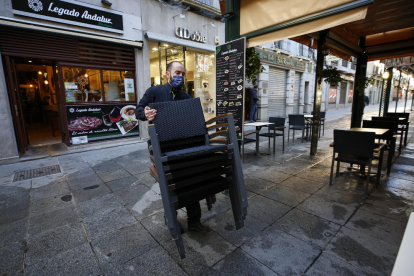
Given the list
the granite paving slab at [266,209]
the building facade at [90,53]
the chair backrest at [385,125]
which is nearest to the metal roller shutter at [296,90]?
the building facade at [90,53]

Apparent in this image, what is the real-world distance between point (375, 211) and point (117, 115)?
300 inches

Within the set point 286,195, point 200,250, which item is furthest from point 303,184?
point 200,250

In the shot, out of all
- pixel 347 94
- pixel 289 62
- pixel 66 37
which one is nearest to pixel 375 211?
pixel 66 37

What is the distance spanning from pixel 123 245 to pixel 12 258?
1145mm

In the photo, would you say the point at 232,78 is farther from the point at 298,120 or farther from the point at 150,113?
the point at 298,120

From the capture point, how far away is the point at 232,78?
421cm

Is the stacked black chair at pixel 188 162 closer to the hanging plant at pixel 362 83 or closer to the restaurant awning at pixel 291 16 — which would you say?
the restaurant awning at pixel 291 16

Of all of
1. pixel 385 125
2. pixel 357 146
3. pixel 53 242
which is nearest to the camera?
pixel 53 242

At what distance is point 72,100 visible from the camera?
6770 millimetres

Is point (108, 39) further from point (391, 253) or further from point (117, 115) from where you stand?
point (391, 253)

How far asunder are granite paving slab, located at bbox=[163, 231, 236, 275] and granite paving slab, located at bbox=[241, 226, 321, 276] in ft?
0.85

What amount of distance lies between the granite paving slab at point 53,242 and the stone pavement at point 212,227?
1 centimetres

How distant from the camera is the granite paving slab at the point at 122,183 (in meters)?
4.05

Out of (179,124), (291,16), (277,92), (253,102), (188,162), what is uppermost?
(291,16)
